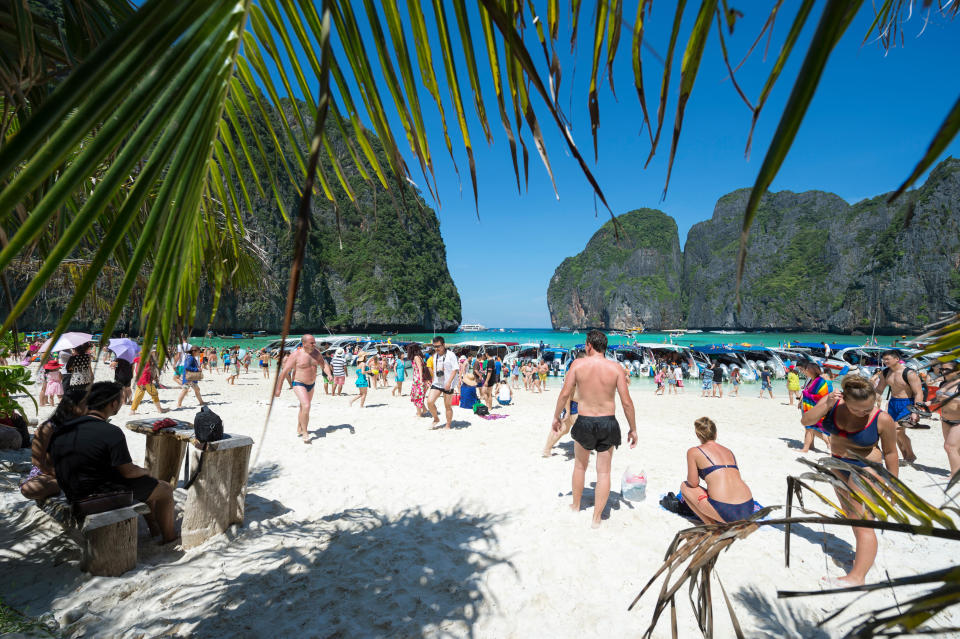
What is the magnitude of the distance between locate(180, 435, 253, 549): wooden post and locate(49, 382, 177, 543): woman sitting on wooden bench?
14.1 inches

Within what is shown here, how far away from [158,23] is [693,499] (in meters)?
4.45

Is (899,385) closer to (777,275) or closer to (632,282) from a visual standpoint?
(777,275)

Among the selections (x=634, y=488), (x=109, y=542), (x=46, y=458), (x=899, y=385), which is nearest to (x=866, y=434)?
(x=634, y=488)

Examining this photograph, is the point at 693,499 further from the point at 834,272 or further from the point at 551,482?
the point at 834,272

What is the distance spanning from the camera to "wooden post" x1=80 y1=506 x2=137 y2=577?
282 centimetres

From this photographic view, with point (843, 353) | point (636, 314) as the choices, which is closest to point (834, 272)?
point (636, 314)

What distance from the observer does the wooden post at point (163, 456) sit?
436 cm

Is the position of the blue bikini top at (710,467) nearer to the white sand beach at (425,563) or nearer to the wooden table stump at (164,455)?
the white sand beach at (425,563)

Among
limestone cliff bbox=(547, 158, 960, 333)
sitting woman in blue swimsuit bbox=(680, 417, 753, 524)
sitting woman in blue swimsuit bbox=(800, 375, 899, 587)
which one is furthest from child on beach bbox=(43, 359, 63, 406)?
limestone cliff bbox=(547, 158, 960, 333)

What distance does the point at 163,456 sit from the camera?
4.41 metres

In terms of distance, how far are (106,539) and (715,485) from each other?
4576 millimetres

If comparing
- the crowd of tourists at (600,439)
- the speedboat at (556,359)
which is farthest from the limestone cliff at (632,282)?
the crowd of tourists at (600,439)

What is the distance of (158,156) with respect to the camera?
0.58m

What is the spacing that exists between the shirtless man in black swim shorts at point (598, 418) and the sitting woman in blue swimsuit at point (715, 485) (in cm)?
60
